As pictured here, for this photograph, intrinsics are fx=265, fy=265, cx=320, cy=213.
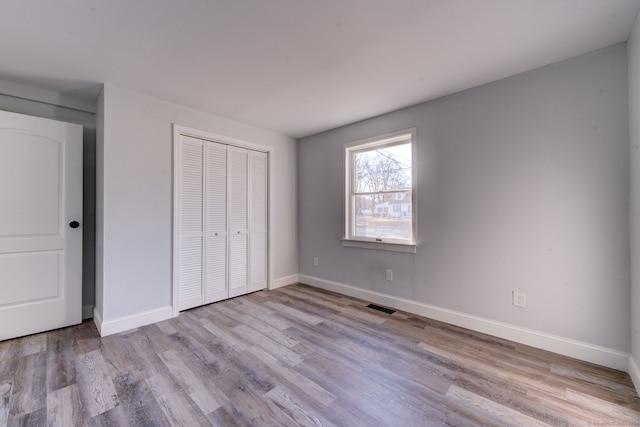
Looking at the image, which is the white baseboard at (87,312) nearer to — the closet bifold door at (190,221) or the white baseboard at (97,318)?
the white baseboard at (97,318)

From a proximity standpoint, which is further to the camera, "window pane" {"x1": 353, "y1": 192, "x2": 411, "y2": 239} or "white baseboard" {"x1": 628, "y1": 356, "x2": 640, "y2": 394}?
"window pane" {"x1": 353, "y1": 192, "x2": 411, "y2": 239}

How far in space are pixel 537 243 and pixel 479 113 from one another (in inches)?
50.6

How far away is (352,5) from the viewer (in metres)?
1.57

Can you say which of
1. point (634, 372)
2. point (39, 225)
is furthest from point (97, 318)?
point (634, 372)

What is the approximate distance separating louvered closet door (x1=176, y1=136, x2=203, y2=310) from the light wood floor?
0.48 m

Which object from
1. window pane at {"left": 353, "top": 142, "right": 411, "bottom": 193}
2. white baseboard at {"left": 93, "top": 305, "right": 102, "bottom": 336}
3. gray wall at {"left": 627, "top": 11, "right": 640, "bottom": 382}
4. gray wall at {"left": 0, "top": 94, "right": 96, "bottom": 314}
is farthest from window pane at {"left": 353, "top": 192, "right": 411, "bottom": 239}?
gray wall at {"left": 0, "top": 94, "right": 96, "bottom": 314}

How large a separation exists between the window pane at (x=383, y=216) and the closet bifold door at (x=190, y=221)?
2021mm

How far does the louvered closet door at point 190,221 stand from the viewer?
9.97 ft

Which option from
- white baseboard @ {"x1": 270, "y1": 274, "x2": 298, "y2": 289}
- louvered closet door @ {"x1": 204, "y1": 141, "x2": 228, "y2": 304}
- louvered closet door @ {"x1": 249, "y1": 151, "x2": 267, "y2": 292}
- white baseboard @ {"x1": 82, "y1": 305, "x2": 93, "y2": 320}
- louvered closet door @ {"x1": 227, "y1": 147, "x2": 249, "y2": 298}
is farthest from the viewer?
white baseboard @ {"x1": 270, "y1": 274, "x2": 298, "y2": 289}

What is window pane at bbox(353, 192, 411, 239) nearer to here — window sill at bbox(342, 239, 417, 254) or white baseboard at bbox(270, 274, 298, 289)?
window sill at bbox(342, 239, 417, 254)

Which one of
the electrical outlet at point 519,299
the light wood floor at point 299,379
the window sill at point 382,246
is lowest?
the light wood floor at point 299,379

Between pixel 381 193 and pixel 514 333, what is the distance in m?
1.91

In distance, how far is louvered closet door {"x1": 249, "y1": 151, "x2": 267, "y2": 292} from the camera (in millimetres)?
3789

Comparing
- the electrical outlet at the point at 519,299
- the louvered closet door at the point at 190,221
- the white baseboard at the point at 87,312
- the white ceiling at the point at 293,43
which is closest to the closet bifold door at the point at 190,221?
the louvered closet door at the point at 190,221
